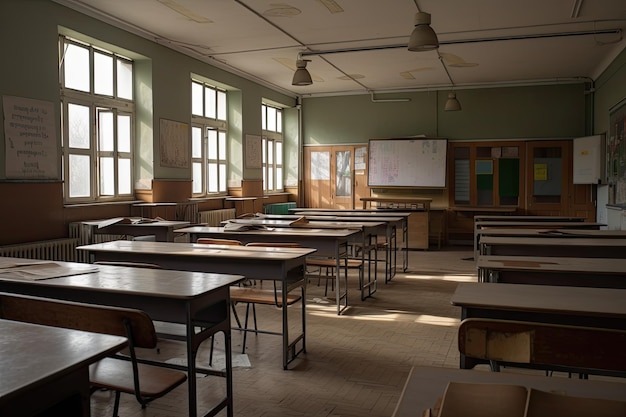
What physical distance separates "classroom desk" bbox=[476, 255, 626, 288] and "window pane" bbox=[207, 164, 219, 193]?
267 inches

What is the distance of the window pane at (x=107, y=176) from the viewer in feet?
22.8

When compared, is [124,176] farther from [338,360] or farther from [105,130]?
[338,360]

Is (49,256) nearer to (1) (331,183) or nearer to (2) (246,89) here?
(2) (246,89)

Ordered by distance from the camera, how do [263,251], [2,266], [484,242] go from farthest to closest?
1. [484,242]
2. [263,251]
3. [2,266]

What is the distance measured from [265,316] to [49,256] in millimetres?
2330

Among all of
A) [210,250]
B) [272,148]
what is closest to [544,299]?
[210,250]

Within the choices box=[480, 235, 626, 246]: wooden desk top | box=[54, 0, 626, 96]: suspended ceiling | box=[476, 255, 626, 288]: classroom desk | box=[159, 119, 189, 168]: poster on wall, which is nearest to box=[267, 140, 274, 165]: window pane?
box=[54, 0, 626, 96]: suspended ceiling

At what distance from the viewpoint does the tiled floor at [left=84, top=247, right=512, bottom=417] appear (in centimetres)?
320

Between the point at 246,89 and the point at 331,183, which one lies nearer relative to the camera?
the point at 246,89

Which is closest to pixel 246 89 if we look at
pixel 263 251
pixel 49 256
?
pixel 49 256

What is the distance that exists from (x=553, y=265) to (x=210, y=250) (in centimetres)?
250

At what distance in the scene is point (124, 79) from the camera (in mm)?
7402

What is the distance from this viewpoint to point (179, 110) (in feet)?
26.7

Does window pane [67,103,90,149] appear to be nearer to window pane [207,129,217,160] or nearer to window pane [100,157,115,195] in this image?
window pane [100,157,115,195]
